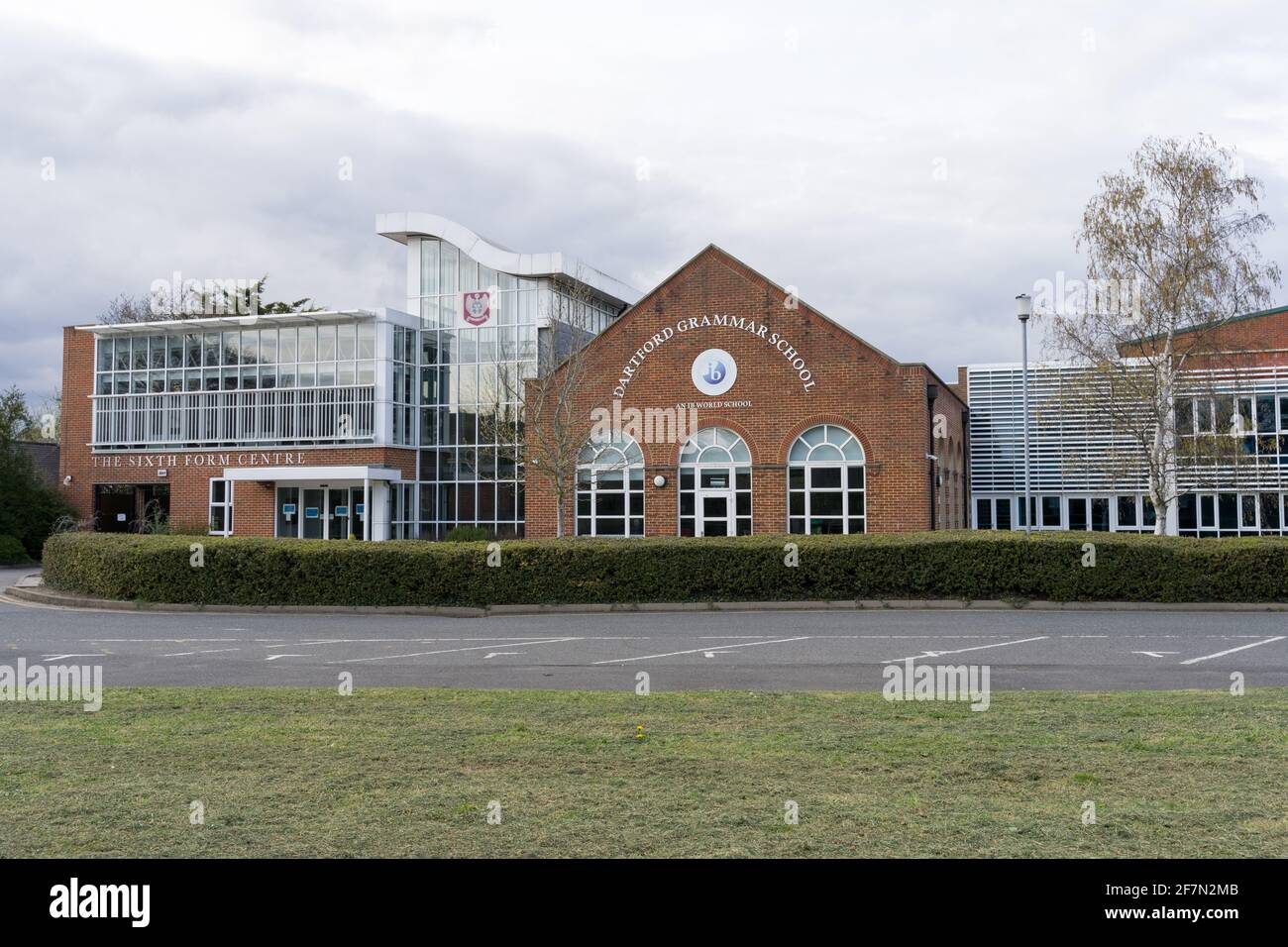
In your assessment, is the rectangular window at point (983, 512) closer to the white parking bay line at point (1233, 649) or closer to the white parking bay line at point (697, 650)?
the white parking bay line at point (1233, 649)

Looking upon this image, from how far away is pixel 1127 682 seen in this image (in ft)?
36.5

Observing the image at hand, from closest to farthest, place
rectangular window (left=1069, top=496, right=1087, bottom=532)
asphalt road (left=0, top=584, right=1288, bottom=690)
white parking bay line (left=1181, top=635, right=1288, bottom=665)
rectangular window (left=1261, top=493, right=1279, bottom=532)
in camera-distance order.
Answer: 1. asphalt road (left=0, top=584, right=1288, bottom=690)
2. white parking bay line (left=1181, top=635, right=1288, bottom=665)
3. rectangular window (left=1261, top=493, right=1279, bottom=532)
4. rectangular window (left=1069, top=496, right=1087, bottom=532)

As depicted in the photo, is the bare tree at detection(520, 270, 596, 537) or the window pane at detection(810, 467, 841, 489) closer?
the bare tree at detection(520, 270, 596, 537)

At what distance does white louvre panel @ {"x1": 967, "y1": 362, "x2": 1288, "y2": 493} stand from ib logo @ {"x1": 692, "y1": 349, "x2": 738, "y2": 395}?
865 cm

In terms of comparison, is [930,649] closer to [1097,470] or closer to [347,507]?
[1097,470]

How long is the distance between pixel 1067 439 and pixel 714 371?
14345mm

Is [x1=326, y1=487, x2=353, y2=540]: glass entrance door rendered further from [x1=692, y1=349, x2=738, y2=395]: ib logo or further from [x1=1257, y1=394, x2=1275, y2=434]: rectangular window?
[x1=1257, y1=394, x2=1275, y2=434]: rectangular window

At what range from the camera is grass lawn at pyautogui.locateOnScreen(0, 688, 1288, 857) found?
521cm

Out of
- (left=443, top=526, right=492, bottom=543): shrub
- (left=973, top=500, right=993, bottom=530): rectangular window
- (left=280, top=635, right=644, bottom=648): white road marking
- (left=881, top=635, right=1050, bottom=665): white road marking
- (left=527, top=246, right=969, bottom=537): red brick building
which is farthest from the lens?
(left=973, top=500, right=993, bottom=530): rectangular window

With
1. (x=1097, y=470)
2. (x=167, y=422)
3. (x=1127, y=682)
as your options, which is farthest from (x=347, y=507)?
(x=1127, y=682)

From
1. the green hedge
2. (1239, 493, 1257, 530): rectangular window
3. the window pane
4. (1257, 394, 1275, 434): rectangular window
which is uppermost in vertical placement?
(1257, 394, 1275, 434): rectangular window

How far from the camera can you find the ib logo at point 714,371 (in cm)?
3055

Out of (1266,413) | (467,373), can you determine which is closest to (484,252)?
(467,373)

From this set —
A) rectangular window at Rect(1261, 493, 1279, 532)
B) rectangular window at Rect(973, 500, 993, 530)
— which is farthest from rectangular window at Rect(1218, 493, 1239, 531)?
rectangular window at Rect(973, 500, 993, 530)
